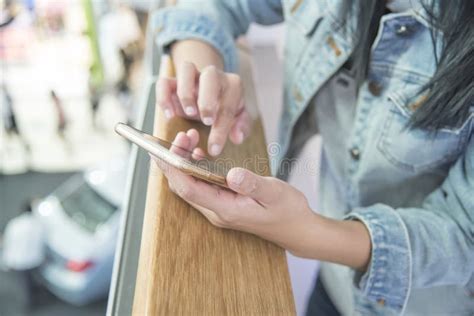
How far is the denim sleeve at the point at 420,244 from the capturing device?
1.44 ft

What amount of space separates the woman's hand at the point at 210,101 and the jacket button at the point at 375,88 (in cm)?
15

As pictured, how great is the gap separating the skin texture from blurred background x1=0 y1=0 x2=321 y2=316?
954 millimetres

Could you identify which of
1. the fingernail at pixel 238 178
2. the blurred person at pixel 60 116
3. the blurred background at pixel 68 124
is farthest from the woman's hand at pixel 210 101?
the blurred person at pixel 60 116

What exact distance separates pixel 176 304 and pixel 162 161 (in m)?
0.12

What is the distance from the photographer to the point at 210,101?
46 centimetres

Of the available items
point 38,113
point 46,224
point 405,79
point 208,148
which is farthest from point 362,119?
point 38,113

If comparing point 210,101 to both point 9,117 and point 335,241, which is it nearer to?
point 335,241

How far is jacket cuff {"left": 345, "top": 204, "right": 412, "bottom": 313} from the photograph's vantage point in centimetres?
44

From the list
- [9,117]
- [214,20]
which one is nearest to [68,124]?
[9,117]

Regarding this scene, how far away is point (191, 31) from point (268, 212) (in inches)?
13.1

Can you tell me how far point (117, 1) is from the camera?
5.01 ft

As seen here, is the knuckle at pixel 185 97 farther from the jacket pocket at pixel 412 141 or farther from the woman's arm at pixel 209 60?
the jacket pocket at pixel 412 141

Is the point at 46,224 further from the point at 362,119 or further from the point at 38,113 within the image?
the point at 362,119

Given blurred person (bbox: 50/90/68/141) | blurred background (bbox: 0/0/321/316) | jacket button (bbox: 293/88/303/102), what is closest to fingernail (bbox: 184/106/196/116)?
jacket button (bbox: 293/88/303/102)
